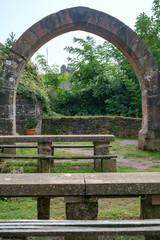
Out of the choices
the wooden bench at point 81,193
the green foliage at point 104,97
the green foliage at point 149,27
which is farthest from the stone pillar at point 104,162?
the green foliage at point 149,27

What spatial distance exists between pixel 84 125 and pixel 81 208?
9.65 meters

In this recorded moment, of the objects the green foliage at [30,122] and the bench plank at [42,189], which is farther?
the green foliage at [30,122]

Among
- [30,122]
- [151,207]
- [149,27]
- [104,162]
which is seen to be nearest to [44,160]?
[104,162]

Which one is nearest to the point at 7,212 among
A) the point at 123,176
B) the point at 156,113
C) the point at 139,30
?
the point at 123,176

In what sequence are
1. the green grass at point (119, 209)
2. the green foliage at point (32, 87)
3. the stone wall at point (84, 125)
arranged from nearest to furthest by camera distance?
1. the green grass at point (119, 209)
2. the green foliage at point (32, 87)
3. the stone wall at point (84, 125)

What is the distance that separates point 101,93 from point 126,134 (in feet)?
12.7

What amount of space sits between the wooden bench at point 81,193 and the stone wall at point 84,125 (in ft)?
30.2

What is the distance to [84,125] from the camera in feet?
37.9

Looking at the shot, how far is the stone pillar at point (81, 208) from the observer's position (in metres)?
1.90

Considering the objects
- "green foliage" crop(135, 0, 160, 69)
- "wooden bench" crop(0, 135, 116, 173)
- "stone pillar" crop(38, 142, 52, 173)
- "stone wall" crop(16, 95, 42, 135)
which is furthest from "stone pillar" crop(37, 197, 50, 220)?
"green foliage" crop(135, 0, 160, 69)

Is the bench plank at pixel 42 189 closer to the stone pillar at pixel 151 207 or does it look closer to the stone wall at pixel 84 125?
the stone pillar at pixel 151 207

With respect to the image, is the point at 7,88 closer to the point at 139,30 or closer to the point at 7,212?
the point at 7,212

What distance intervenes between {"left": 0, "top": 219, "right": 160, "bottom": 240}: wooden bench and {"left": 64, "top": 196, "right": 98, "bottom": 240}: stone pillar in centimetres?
19

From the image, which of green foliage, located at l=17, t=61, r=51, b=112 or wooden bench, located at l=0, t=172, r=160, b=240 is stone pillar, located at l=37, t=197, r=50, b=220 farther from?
green foliage, located at l=17, t=61, r=51, b=112
